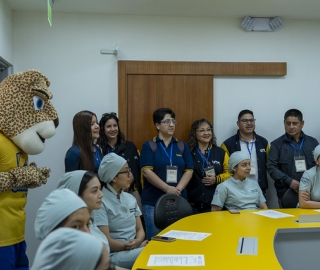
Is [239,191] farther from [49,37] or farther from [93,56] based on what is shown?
[49,37]

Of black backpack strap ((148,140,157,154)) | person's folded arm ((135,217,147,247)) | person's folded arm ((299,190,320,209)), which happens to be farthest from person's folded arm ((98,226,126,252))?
person's folded arm ((299,190,320,209))

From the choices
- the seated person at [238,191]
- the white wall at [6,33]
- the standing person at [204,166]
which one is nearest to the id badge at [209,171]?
the standing person at [204,166]

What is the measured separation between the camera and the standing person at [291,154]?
4102 mm

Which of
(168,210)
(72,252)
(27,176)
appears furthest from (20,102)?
(72,252)

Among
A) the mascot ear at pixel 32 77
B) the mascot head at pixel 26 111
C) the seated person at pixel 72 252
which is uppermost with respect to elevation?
the mascot ear at pixel 32 77

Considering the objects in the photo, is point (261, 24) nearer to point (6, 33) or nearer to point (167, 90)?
point (167, 90)

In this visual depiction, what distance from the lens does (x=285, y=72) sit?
4.70 meters

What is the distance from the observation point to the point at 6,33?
13.0 ft

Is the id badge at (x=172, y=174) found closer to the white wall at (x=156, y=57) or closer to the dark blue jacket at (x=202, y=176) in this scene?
the dark blue jacket at (x=202, y=176)

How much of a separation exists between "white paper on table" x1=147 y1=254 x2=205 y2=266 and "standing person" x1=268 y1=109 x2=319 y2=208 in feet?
7.79

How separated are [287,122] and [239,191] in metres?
1.19

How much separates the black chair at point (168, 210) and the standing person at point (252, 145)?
1.35 metres

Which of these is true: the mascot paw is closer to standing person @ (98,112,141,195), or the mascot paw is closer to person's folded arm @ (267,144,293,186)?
standing person @ (98,112,141,195)

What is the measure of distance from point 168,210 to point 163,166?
83cm
